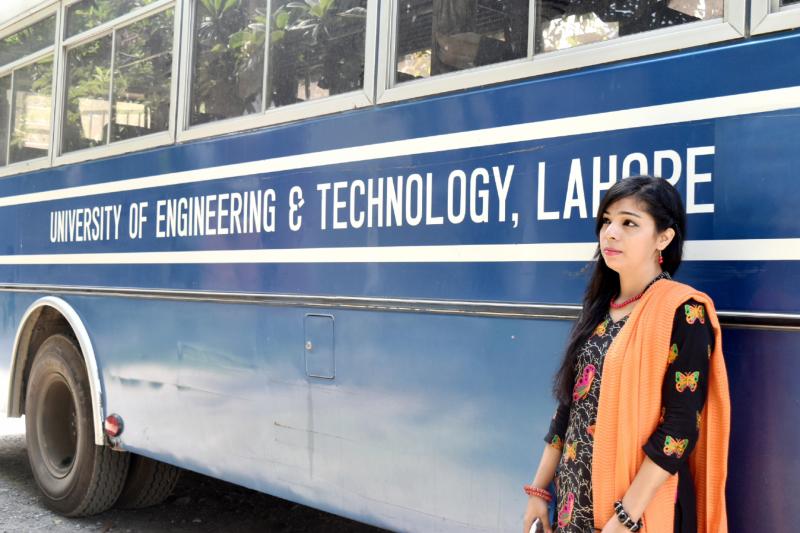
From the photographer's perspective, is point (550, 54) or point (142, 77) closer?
point (550, 54)

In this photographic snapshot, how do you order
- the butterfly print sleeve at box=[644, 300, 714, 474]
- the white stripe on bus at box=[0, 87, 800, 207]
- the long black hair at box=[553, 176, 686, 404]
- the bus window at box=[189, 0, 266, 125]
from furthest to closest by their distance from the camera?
the bus window at box=[189, 0, 266, 125] < the white stripe on bus at box=[0, 87, 800, 207] < the long black hair at box=[553, 176, 686, 404] < the butterfly print sleeve at box=[644, 300, 714, 474]

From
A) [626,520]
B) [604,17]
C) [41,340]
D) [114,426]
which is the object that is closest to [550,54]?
[604,17]

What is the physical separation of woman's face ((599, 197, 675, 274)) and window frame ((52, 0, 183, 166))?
2510 mm

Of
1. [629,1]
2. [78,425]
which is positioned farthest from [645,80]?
[78,425]

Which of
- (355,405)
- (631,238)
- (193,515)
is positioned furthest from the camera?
(193,515)

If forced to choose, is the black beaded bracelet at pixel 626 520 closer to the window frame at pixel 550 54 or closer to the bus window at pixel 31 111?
the window frame at pixel 550 54

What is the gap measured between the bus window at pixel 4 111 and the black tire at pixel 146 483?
2.11 m

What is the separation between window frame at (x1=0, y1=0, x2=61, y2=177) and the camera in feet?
16.2

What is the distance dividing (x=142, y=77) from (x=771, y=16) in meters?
3.05

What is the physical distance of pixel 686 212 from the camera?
222 centimetres

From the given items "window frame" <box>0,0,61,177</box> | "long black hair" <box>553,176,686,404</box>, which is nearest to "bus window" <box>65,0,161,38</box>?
"window frame" <box>0,0,61,177</box>

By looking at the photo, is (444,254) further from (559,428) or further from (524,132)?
(559,428)

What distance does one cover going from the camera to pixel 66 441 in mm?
4996

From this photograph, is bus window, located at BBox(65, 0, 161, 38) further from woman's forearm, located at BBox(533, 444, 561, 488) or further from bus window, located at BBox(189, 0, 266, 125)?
woman's forearm, located at BBox(533, 444, 561, 488)
